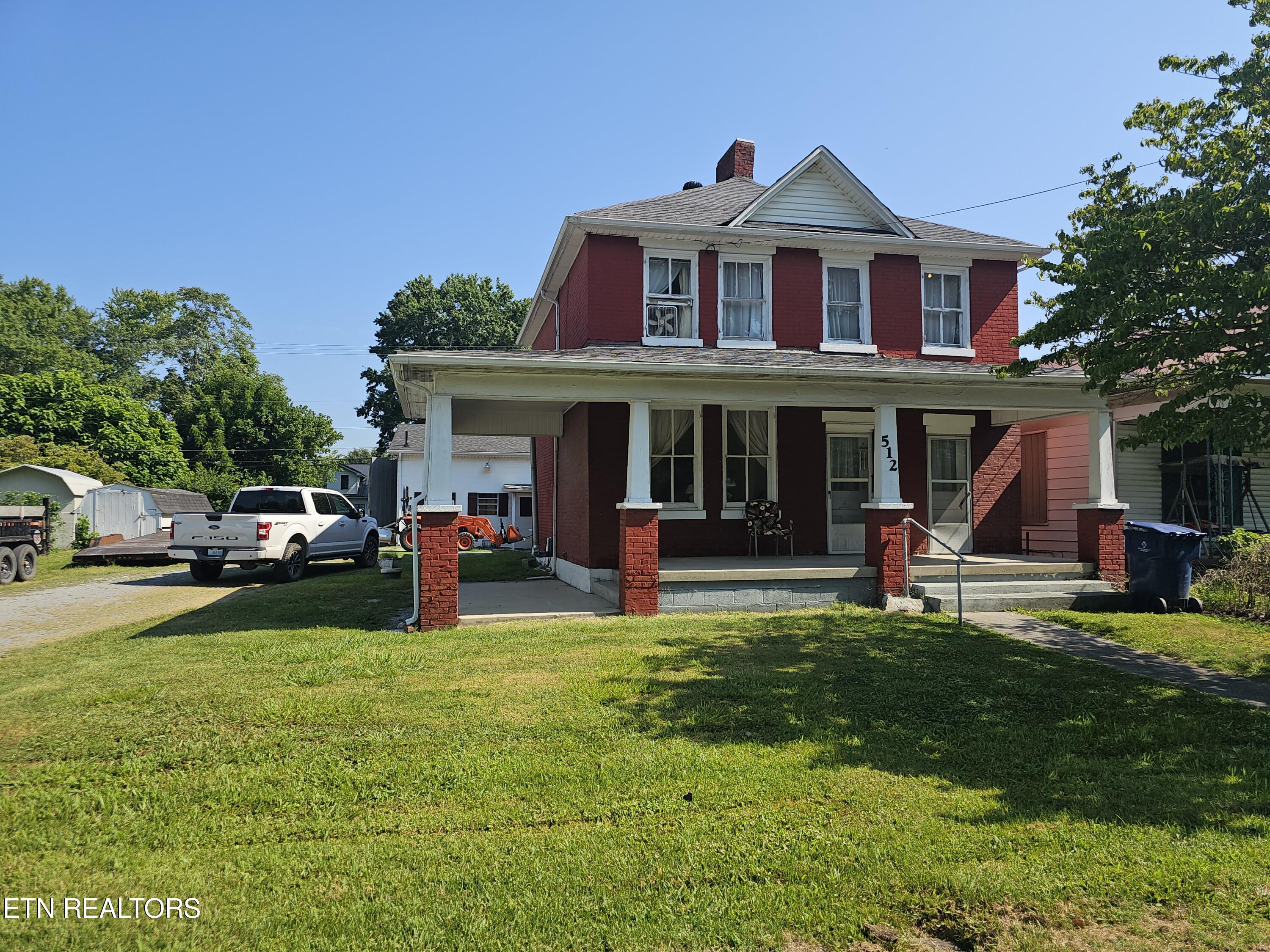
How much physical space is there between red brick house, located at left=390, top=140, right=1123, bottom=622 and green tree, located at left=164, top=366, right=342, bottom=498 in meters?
38.0

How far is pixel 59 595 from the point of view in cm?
1396

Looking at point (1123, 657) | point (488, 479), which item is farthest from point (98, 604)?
point (488, 479)

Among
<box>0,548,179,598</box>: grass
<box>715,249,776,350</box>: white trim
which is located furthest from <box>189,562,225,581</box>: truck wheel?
<box>715,249,776,350</box>: white trim

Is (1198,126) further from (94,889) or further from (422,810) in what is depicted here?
(94,889)

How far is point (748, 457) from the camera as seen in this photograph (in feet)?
45.6

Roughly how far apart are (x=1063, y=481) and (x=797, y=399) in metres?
6.94

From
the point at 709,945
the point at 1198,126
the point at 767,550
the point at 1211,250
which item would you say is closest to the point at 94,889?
the point at 709,945

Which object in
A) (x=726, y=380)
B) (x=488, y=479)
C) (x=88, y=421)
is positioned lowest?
(x=488, y=479)

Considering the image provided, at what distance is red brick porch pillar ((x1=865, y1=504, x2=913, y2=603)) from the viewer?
37.2 ft

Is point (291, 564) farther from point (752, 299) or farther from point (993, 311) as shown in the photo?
point (993, 311)

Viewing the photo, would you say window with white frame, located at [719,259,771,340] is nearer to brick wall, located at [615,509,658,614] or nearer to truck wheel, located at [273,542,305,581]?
brick wall, located at [615,509,658,614]

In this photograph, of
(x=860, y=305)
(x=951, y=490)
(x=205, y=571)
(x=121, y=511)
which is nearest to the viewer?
(x=860, y=305)

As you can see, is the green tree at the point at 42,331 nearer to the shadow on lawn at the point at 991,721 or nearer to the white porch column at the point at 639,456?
the white porch column at the point at 639,456

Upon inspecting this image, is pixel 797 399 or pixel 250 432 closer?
pixel 797 399
